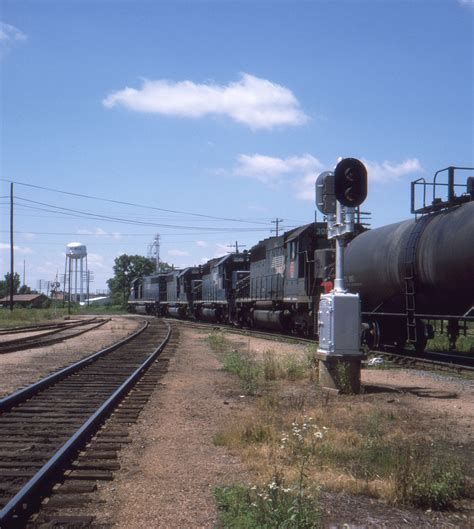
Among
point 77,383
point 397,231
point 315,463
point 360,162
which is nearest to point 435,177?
point 397,231

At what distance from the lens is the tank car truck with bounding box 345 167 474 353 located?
13766mm

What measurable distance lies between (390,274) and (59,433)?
1057 cm

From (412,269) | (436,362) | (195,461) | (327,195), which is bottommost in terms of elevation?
(195,461)

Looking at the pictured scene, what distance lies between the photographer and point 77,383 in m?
12.4

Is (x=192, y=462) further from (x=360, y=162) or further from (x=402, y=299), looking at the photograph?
(x=402, y=299)

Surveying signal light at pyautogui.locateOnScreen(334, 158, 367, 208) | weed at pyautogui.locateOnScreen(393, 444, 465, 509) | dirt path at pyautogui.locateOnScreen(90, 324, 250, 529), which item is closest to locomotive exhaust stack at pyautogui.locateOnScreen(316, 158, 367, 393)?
signal light at pyautogui.locateOnScreen(334, 158, 367, 208)

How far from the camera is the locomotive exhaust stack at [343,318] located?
10.9 meters

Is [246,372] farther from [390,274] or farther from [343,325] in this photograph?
[390,274]

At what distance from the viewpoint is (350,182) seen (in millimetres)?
11016

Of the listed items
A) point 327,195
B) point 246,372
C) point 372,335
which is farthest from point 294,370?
point 372,335

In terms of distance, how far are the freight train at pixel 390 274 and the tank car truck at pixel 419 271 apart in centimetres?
2

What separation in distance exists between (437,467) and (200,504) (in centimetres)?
203

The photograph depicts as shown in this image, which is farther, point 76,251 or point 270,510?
point 76,251

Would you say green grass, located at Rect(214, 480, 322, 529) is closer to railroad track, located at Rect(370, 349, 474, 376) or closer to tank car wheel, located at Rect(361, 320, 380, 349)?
railroad track, located at Rect(370, 349, 474, 376)
